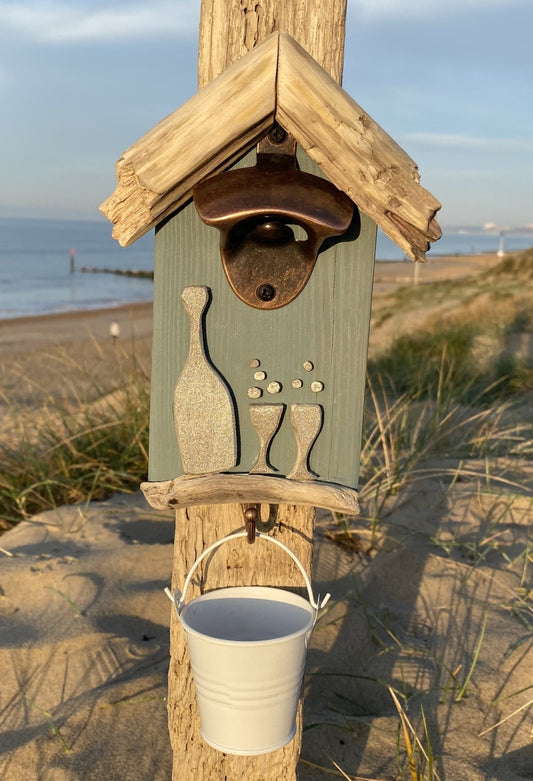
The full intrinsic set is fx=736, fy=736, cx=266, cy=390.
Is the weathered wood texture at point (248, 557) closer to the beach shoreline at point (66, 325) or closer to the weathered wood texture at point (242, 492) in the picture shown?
the weathered wood texture at point (242, 492)

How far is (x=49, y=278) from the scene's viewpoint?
34875mm

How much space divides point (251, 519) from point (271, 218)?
0.84 metres

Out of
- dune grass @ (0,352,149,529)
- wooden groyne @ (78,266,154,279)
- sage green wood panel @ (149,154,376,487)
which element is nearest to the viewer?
sage green wood panel @ (149,154,376,487)

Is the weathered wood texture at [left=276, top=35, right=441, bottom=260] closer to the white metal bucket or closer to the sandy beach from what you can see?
the white metal bucket

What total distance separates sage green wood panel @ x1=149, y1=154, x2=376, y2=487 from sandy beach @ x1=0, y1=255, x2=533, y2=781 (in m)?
1.12

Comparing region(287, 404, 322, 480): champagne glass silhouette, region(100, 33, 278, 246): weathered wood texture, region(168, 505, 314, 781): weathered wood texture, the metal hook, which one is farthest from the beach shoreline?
region(100, 33, 278, 246): weathered wood texture

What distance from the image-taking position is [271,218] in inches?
74.5

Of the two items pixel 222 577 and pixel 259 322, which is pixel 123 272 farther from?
pixel 259 322

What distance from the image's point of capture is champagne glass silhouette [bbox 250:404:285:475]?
2.00 m

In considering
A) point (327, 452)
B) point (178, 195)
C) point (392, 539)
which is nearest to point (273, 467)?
point (327, 452)

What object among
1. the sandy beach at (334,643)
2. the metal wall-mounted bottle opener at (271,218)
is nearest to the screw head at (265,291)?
the metal wall-mounted bottle opener at (271,218)

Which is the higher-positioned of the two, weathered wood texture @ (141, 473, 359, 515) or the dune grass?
weathered wood texture @ (141, 473, 359, 515)

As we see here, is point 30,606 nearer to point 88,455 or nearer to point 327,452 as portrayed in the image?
point 88,455

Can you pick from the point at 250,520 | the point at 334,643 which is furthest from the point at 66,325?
the point at 250,520
